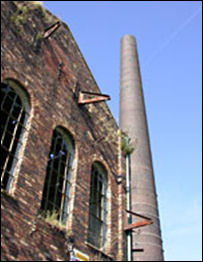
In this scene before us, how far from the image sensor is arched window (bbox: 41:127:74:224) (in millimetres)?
7092

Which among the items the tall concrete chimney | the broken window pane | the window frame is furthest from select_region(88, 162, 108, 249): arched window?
the broken window pane

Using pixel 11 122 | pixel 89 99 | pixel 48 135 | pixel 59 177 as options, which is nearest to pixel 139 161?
pixel 89 99

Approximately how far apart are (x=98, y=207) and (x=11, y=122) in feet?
9.82

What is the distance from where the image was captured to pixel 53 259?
20.3 feet

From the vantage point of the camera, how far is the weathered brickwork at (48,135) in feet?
19.5

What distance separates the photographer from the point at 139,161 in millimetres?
12578

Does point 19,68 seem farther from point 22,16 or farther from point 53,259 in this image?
point 53,259

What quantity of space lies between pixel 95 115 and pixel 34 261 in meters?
4.80

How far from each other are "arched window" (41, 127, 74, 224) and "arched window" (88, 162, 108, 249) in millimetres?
928

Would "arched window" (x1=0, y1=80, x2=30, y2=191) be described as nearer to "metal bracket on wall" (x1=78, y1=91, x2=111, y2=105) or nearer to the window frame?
"metal bracket on wall" (x1=78, y1=91, x2=111, y2=105)

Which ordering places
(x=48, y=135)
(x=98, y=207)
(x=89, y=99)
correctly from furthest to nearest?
(x=89, y=99), (x=98, y=207), (x=48, y=135)

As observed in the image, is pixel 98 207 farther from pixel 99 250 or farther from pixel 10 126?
pixel 10 126

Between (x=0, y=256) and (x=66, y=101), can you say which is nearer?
(x=0, y=256)

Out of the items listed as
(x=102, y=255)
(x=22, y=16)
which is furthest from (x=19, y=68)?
(x=102, y=255)
